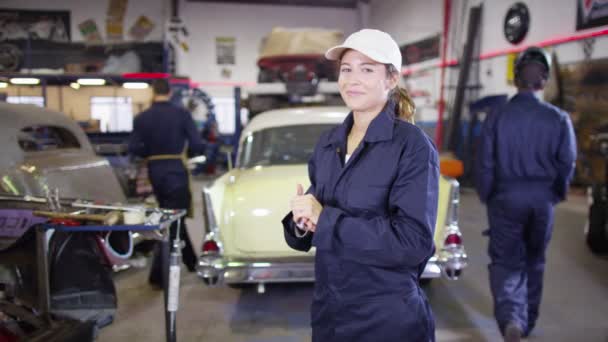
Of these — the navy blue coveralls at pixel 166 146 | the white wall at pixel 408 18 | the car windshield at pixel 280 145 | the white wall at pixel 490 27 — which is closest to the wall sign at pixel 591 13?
the white wall at pixel 490 27

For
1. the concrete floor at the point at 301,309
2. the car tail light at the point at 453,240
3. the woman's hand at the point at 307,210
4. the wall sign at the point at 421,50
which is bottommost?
the concrete floor at the point at 301,309

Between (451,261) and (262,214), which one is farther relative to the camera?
(262,214)

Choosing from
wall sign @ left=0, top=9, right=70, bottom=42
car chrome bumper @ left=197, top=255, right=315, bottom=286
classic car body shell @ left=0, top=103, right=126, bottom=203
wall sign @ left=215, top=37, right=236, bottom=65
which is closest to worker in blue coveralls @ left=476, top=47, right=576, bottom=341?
car chrome bumper @ left=197, top=255, right=315, bottom=286

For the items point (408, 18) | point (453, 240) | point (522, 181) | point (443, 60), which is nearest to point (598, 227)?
point (453, 240)

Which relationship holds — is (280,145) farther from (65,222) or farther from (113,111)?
(113,111)

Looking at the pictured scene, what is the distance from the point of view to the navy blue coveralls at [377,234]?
156 cm

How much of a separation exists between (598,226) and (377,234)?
5.22 meters

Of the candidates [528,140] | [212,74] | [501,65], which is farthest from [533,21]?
[212,74]

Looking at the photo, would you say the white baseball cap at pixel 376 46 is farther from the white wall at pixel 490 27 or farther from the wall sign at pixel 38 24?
the wall sign at pixel 38 24

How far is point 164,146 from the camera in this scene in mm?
4793

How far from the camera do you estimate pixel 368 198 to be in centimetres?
163

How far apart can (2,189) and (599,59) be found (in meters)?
9.50

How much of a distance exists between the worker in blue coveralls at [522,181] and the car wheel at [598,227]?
277 cm

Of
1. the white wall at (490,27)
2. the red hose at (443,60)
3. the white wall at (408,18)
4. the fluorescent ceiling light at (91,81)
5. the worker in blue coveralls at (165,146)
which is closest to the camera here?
the worker in blue coveralls at (165,146)
